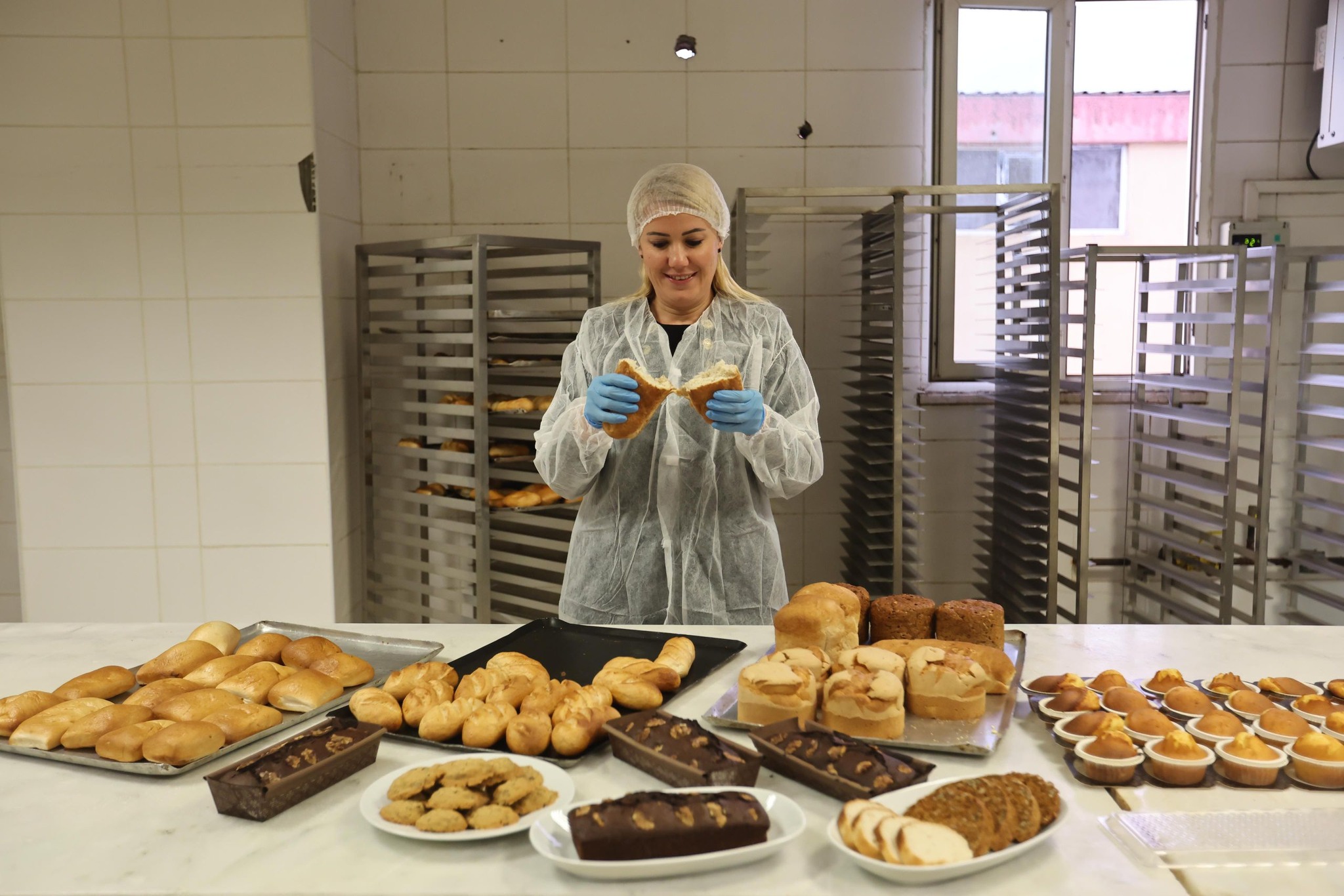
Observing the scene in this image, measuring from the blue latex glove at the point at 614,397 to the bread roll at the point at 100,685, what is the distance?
915 mm

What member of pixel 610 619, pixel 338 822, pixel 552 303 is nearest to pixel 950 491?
pixel 552 303

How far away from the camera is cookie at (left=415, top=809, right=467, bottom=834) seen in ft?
3.19

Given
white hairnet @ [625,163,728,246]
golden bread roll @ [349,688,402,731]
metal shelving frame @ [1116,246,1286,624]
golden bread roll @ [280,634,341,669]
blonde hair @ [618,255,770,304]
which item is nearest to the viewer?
golden bread roll @ [349,688,402,731]

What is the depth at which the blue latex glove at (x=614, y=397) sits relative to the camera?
1.86m

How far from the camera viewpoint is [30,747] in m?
1.21

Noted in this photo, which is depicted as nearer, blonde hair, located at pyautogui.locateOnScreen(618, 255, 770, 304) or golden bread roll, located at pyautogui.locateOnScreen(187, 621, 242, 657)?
golden bread roll, located at pyautogui.locateOnScreen(187, 621, 242, 657)

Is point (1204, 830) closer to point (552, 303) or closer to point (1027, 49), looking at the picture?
point (552, 303)

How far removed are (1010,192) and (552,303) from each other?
1.68 meters

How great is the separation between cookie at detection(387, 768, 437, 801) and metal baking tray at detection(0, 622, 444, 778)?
0.97 feet

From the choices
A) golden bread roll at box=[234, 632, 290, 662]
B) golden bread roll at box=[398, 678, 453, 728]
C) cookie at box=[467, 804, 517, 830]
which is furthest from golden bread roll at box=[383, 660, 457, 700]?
cookie at box=[467, 804, 517, 830]

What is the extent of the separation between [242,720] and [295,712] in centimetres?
10

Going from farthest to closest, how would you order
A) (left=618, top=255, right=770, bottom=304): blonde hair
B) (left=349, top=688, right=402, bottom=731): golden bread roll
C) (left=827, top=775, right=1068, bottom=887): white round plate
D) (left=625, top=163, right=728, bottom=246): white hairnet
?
1. (left=618, top=255, right=770, bottom=304): blonde hair
2. (left=625, top=163, right=728, bottom=246): white hairnet
3. (left=349, top=688, right=402, bottom=731): golden bread roll
4. (left=827, top=775, right=1068, bottom=887): white round plate

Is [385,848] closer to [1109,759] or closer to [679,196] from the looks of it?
[1109,759]

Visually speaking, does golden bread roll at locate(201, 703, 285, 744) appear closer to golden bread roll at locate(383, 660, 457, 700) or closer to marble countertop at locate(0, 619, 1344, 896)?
marble countertop at locate(0, 619, 1344, 896)
